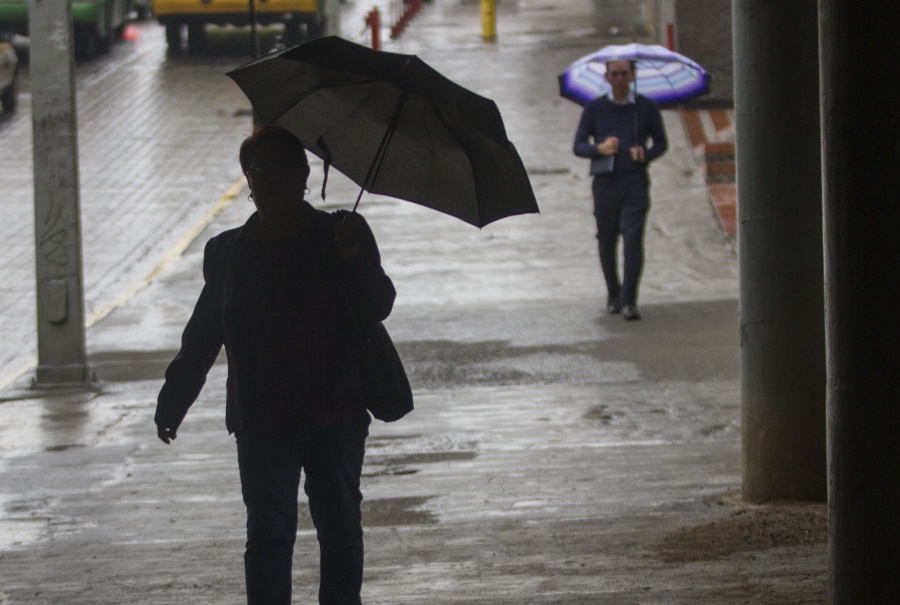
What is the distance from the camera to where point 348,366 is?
4555 millimetres

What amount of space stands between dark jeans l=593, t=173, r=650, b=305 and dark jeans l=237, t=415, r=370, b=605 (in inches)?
288

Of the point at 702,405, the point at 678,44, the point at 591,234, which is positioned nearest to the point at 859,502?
the point at 702,405

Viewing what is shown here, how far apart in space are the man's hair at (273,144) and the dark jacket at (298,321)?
0.18m

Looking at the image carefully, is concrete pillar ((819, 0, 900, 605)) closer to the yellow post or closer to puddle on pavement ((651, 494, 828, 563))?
puddle on pavement ((651, 494, 828, 563))

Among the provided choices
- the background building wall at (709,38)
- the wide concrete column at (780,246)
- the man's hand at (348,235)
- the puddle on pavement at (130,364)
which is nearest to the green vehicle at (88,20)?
the background building wall at (709,38)

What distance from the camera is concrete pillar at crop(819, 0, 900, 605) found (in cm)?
384

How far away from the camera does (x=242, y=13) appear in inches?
1085

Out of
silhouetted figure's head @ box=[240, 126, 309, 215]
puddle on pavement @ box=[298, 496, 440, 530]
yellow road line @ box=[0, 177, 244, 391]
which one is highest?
silhouetted figure's head @ box=[240, 126, 309, 215]

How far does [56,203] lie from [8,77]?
43.1ft

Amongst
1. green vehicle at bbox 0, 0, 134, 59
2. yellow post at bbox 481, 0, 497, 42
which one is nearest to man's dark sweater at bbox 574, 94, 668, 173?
green vehicle at bbox 0, 0, 134, 59

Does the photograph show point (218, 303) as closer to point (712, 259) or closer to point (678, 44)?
point (712, 259)

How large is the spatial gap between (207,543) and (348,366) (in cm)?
216

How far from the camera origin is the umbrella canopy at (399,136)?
4.75 metres

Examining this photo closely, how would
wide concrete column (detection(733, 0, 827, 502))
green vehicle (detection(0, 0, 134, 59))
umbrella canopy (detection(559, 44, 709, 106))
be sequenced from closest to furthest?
wide concrete column (detection(733, 0, 827, 502))
umbrella canopy (detection(559, 44, 709, 106))
green vehicle (detection(0, 0, 134, 59))
